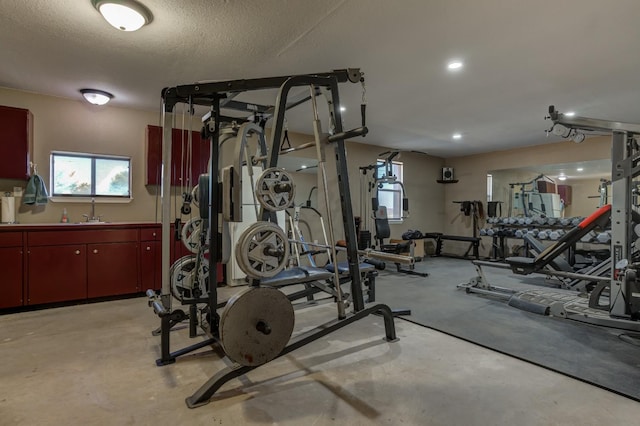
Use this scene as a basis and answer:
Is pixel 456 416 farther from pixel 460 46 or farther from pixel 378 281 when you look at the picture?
pixel 378 281

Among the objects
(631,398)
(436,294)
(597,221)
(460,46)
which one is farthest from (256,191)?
(597,221)

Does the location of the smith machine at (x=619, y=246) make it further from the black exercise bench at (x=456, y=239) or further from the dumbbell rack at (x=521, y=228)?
the black exercise bench at (x=456, y=239)

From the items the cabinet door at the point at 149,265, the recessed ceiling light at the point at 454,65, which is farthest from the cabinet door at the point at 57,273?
the recessed ceiling light at the point at 454,65

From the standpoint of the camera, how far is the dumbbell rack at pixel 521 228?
6.15m

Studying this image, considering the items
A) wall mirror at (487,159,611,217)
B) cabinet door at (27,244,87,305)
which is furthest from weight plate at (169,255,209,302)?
wall mirror at (487,159,611,217)

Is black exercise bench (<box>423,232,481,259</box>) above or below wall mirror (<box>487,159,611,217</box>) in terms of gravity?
below

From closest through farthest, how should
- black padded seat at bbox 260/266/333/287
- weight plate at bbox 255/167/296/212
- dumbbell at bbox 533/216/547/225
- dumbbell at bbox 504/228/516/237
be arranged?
weight plate at bbox 255/167/296/212 → black padded seat at bbox 260/266/333/287 → dumbbell at bbox 533/216/547/225 → dumbbell at bbox 504/228/516/237

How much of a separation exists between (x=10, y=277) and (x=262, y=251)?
3335mm

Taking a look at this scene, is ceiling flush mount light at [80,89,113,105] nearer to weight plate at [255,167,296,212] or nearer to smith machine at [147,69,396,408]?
smith machine at [147,69,396,408]

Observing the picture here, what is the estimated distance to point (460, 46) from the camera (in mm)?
3012

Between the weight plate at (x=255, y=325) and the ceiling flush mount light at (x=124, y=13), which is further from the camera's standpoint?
the ceiling flush mount light at (x=124, y=13)

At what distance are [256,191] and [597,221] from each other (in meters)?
3.58

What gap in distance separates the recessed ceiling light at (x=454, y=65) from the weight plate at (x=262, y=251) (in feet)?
8.44

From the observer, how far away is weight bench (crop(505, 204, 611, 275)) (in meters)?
3.46
